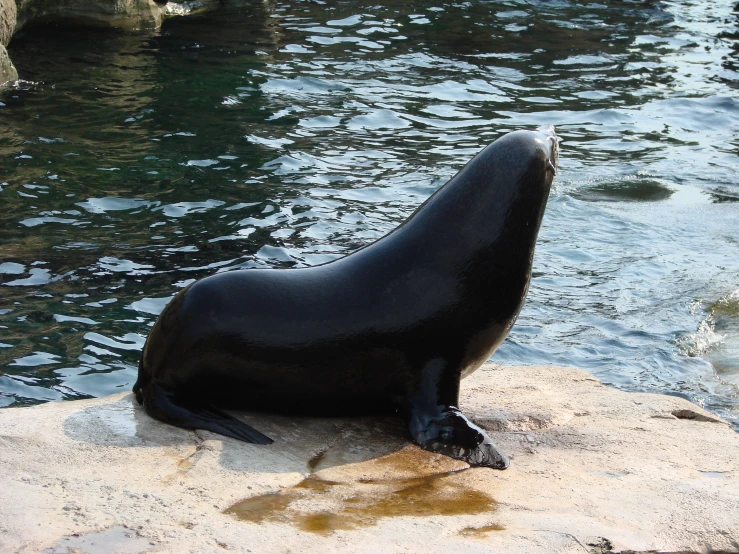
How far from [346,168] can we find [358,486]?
7.39 metres

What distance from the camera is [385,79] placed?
1482 centimetres

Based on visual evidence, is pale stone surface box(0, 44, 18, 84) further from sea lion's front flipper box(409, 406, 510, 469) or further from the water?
sea lion's front flipper box(409, 406, 510, 469)

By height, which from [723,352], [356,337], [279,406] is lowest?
[723,352]

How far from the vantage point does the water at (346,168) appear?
7.21 meters

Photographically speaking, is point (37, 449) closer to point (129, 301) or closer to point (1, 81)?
point (129, 301)

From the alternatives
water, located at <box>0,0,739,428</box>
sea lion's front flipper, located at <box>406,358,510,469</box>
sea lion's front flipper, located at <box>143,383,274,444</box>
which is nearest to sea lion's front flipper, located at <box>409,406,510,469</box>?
sea lion's front flipper, located at <box>406,358,510,469</box>

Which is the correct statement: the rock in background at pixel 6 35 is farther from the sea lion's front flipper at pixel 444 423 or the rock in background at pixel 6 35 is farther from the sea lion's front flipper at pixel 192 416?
the sea lion's front flipper at pixel 444 423

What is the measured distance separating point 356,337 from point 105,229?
15.0 feet

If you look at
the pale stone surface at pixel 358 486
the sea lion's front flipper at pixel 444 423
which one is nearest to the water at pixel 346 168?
the pale stone surface at pixel 358 486

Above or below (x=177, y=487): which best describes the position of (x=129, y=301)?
below

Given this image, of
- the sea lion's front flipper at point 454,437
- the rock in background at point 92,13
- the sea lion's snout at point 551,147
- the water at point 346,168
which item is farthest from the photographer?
the rock in background at point 92,13

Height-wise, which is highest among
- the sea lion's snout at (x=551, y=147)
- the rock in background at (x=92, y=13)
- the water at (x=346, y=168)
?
the sea lion's snout at (x=551, y=147)

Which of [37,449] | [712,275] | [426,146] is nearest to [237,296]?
[37,449]

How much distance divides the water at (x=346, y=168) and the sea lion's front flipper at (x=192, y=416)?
146 cm
